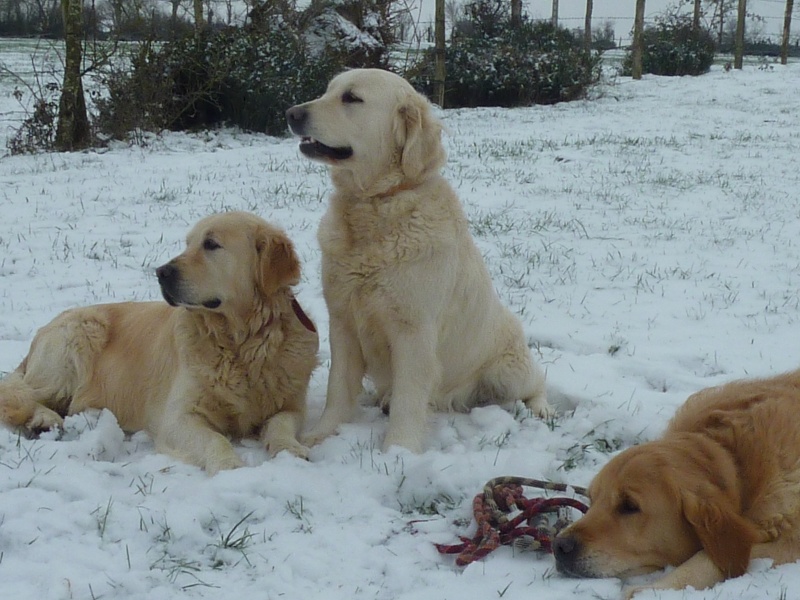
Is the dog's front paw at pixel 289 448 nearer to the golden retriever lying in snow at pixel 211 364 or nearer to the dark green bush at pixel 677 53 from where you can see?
the golden retriever lying in snow at pixel 211 364

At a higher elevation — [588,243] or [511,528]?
[588,243]

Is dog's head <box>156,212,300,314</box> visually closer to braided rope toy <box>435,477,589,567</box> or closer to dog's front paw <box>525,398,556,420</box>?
dog's front paw <box>525,398,556,420</box>

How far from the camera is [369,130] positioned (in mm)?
3605

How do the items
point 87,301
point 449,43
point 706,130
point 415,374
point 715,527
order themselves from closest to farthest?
point 715,527
point 415,374
point 87,301
point 706,130
point 449,43

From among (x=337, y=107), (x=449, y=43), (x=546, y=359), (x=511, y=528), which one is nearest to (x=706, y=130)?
(x=449, y=43)

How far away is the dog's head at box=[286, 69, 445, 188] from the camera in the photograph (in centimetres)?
359

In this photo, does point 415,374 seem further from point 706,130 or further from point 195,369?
point 706,130

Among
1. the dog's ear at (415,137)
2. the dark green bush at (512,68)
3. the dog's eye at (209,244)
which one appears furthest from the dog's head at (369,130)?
the dark green bush at (512,68)

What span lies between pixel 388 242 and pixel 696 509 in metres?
1.74

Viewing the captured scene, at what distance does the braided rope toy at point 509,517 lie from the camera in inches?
104

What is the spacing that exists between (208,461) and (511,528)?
1.30m

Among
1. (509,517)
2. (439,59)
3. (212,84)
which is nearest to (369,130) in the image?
(509,517)

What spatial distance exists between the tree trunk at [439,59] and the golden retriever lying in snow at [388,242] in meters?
14.0

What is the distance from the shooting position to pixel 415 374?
3615mm
